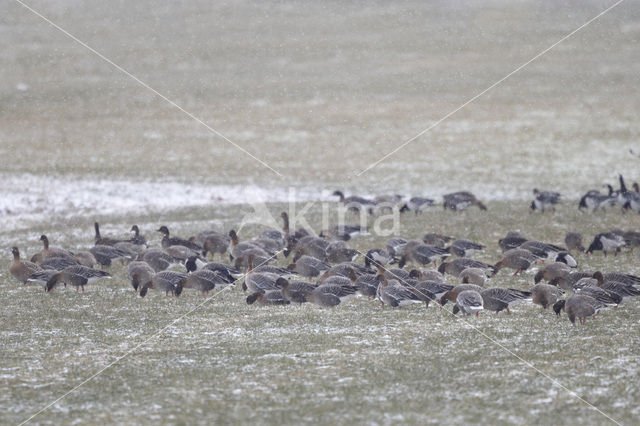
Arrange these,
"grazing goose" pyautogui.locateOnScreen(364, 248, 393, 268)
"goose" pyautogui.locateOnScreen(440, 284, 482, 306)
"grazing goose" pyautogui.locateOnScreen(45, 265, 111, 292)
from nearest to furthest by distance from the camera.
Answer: "goose" pyautogui.locateOnScreen(440, 284, 482, 306) < "grazing goose" pyautogui.locateOnScreen(45, 265, 111, 292) < "grazing goose" pyautogui.locateOnScreen(364, 248, 393, 268)

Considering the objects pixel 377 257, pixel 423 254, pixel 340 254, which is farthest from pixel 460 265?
pixel 340 254

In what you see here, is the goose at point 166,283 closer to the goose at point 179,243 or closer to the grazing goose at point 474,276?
the goose at point 179,243

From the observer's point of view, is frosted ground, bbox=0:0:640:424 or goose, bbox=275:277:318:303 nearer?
frosted ground, bbox=0:0:640:424

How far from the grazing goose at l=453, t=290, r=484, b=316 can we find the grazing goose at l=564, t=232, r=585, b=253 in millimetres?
6396

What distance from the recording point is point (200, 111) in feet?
158

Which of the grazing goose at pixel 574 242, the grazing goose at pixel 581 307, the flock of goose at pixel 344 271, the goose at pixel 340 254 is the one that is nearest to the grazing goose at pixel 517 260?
the flock of goose at pixel 344 271

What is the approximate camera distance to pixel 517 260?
56.3ft

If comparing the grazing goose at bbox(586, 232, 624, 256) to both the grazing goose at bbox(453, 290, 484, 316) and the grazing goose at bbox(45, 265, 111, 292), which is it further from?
the grazing goose at bbox(45, 265, 111, 292)

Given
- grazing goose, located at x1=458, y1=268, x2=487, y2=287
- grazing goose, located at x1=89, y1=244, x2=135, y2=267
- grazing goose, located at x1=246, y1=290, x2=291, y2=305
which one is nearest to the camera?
grazing goose, located at x1=246, y1=290, x2=291, y2=305

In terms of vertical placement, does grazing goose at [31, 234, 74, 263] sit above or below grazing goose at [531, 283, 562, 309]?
above

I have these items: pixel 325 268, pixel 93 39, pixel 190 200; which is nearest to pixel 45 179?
pixel 190 200

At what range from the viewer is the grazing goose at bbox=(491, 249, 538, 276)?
17109 millimetres

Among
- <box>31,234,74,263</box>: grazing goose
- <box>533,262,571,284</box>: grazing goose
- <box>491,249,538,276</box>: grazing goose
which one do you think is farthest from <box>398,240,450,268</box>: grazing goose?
<box>31,234,74,263</box>: grazing goose

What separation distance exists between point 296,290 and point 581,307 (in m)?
5.66
